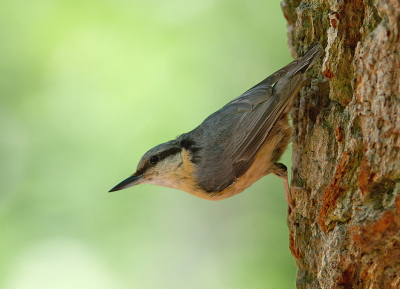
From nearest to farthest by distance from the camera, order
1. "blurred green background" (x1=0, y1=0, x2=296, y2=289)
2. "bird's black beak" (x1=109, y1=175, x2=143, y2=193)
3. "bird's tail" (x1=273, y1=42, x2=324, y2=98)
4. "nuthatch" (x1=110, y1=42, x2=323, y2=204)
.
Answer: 1. "bird's tail" (x1=273, y1=42, x2=324, y2=98)
2. "nuthatch" (x1=110, y1=42, x2=323, y2=204)
3. "bird's black beak" (x1=109, y1=175, x2=143, y2=193)
4. "blurred green background" (x1=0, y1=0, x2=296, y2=289)

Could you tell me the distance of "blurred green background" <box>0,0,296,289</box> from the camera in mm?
4312

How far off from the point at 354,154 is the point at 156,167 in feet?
5.21

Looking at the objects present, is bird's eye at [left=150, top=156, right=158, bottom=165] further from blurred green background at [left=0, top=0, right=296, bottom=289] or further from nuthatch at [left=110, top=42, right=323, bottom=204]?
blurred green background at [left=0, top=0, right=296, bottom=289]

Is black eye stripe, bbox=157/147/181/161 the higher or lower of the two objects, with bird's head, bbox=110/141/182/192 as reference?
higher

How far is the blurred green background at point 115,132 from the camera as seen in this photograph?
431 centimetres

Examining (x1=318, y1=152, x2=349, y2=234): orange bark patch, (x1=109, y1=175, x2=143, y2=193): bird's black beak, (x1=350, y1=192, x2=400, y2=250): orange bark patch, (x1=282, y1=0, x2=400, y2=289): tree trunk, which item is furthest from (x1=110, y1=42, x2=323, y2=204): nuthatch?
(x1=350, y1=192, x2=400, y2=250): orange bark patch

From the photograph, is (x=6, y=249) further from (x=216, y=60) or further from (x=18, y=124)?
(x=216, y=60)

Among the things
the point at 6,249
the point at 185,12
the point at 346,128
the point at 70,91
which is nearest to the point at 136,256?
the point at 6,249

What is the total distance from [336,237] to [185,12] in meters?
3.52

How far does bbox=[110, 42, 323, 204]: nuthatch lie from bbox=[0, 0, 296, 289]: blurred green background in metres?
1.31

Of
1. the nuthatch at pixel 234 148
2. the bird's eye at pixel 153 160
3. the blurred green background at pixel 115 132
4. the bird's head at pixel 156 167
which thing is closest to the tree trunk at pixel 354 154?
the nuthatch at pixel 234 148

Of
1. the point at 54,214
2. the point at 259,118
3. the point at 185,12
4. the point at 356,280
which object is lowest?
the point at 356,280

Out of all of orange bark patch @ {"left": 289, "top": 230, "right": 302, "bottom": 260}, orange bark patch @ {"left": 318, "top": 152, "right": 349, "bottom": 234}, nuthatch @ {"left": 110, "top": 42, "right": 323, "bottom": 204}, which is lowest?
orange bark patch @ {"left": 289, "top": 230, "right": 302, "bottom": 260}

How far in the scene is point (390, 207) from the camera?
1.50 metres
